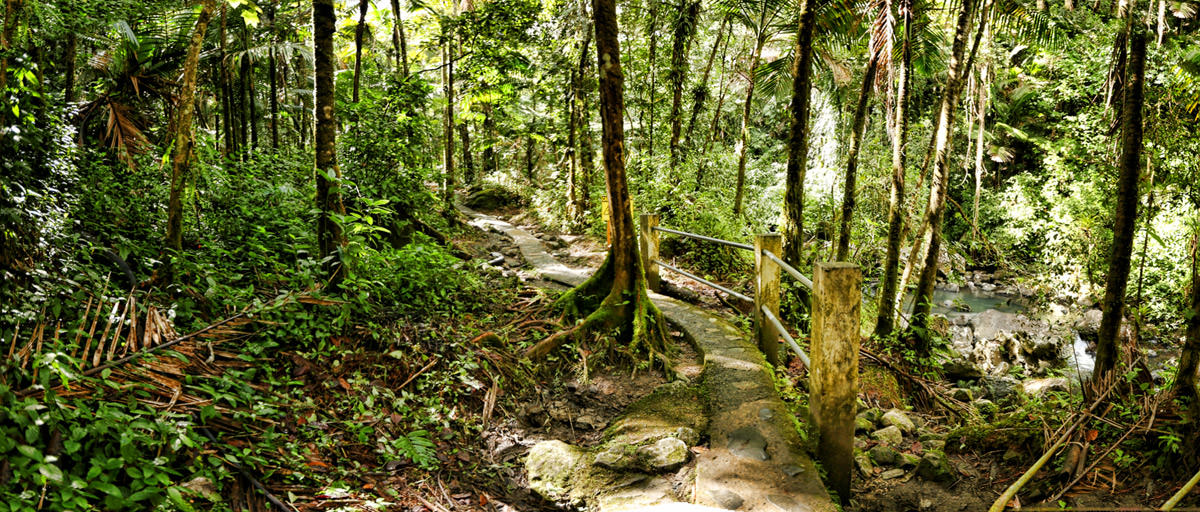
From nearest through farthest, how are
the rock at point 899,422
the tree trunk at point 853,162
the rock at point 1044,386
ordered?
the rock at point 899,422 → the rock at point 1044,386 → the tree trunk at point 853,162

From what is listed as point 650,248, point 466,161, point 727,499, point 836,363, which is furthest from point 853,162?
point 466,161

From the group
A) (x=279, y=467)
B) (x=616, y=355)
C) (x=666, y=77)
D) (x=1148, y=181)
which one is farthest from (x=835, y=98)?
(x=279, y=467)

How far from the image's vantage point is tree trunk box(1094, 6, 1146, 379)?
438cm

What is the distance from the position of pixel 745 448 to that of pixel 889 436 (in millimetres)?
1742

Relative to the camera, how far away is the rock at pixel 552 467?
136 inches

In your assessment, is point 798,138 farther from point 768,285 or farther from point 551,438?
point 551,438

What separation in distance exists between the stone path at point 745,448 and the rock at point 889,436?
3.20 feet

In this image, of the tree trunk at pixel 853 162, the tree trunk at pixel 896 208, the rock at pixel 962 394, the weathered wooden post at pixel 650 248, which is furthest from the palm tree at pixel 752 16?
the rock at pixel 962 394

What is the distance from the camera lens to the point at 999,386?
26.1 feet

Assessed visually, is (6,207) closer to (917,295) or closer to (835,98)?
(917,295)

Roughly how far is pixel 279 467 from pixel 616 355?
10.4ft

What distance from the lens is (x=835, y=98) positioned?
53.5ft

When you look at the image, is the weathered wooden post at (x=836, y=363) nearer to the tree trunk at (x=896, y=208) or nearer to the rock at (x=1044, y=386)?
the tree trunk at (x=896, y=208)

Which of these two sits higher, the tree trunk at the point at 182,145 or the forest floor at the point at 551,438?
the tree trunk at the point at 182,145
